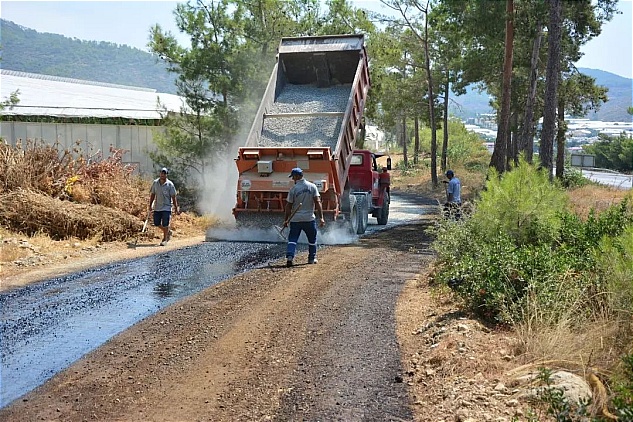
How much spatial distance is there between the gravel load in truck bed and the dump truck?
22 mm

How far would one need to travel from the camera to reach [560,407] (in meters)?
4.07

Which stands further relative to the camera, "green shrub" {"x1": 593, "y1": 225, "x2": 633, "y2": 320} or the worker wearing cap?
the worker wearing cap

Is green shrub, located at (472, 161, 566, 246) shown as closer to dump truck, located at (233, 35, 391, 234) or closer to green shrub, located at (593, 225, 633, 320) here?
green shrub, located at (593, 225, 633, 320)

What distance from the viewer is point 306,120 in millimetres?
14766

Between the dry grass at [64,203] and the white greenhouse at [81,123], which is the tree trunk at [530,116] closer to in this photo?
the dry grass at [64,203]

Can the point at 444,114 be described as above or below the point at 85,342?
above

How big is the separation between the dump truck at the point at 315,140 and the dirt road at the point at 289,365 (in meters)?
4.99

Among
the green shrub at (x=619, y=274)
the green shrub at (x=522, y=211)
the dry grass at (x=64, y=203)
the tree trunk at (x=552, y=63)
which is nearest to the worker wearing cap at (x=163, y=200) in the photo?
the dry grass at (x=64, y=203)

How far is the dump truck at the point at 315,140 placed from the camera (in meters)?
13.5

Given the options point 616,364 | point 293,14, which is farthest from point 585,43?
point 616,364

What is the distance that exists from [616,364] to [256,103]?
1582 cm

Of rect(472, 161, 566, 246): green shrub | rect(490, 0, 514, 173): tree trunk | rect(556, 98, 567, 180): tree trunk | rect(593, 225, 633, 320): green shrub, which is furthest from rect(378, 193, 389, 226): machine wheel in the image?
rect(556, 98, 567, 180): tree trunk

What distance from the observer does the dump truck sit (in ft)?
44.2

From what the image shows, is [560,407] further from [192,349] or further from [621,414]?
[192,349]
